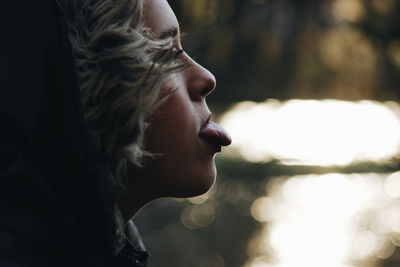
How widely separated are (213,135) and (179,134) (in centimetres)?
7

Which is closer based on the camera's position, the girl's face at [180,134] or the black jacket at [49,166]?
the black jacket at [49,166]

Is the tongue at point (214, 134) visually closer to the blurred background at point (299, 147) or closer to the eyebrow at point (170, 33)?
the eyebrow at point (170, 33)

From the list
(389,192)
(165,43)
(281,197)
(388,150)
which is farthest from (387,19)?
(165,43)

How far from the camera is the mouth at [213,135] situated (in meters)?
1.49

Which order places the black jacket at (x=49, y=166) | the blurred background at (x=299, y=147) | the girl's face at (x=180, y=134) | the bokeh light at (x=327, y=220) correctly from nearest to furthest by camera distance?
the black jacket at (x=49, y=166), the girl's face at (x=180, y=134), the bokeh light at (x=327, y=220), the blurred background at (x=299, y=147)

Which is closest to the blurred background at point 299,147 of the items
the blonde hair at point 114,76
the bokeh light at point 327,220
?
the bokeh light at point 327,220

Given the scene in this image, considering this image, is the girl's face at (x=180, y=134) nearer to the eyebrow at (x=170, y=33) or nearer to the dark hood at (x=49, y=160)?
the eyebrow at (x=170, y=33)

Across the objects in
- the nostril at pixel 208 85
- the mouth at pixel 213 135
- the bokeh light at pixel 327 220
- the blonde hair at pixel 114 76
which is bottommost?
the bokeh light at pixel 327 220

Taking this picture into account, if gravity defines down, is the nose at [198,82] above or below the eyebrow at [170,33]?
below

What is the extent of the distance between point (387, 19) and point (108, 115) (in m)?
5.79

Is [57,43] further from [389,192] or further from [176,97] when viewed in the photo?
[389,192]

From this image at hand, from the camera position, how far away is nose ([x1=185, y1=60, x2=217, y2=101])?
150cm

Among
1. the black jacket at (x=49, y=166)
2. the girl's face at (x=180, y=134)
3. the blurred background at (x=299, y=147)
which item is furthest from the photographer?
the blurred background at (x=299, y=147)

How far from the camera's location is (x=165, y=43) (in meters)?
1.48
